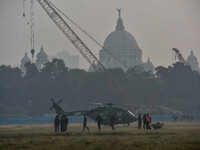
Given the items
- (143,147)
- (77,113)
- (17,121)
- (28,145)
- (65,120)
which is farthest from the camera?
(17,121)

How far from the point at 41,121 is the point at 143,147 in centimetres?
11955

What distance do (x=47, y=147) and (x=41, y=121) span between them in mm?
117108

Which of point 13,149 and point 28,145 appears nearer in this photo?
point 13,149

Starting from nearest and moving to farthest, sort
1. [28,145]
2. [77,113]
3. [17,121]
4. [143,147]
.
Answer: [143,147]
[28,145]
[77,113]
[17,121]

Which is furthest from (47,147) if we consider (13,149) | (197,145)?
(197,145)

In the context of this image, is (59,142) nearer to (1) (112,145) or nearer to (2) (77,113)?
(1) (112,145)

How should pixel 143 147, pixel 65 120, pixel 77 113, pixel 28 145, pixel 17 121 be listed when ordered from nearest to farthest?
1. pixel 143 147
2. pixel 28 145
3. pixel 65 120
4. pixel 77 113
5. pixel 17 121

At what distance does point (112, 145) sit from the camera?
5584 cm

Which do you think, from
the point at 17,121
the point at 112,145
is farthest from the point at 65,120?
the point at 17,121

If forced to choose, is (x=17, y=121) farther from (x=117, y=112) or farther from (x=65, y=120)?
(x=65, y=120)

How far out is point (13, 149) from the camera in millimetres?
54000

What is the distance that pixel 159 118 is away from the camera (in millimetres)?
175125

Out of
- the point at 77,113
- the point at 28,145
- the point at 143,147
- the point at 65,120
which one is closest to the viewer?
the point at 143,147

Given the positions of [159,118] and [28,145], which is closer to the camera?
[28,145]
